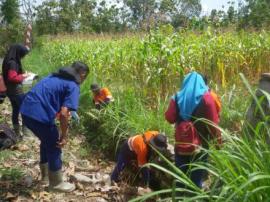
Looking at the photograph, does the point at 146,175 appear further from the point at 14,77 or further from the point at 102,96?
the point at 14,77

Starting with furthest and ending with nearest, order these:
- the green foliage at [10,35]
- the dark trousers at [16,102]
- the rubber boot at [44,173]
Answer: the green foliage at [10,35] < the dark trousers at [16,102] < the rubber boot at [44,173]

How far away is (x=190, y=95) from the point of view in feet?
14.7

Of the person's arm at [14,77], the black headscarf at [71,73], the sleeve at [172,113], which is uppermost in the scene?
the black headscarf at [71,73]

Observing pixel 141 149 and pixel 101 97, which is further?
pixel 101 97

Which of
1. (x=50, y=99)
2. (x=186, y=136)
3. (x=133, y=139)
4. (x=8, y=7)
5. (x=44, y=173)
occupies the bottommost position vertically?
(x=44, y=173)

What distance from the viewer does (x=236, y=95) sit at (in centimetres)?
710

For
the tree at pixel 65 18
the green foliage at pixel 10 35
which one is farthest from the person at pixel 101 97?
the tree at pixel 65 18

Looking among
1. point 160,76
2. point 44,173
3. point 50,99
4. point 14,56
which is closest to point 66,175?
point 44,173

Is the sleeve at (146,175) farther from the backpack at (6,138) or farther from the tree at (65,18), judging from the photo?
the tree at (65,18)

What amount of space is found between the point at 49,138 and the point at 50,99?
1.51 ft

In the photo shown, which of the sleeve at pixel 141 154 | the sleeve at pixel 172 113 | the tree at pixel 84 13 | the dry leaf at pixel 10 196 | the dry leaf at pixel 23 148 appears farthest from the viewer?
the tree at pixel 84 13

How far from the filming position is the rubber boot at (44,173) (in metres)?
5.74

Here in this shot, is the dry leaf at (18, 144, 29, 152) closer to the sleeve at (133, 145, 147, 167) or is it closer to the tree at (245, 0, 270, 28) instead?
the sleeve at (133, 145, 147, 167)

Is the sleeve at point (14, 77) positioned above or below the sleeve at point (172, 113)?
above
